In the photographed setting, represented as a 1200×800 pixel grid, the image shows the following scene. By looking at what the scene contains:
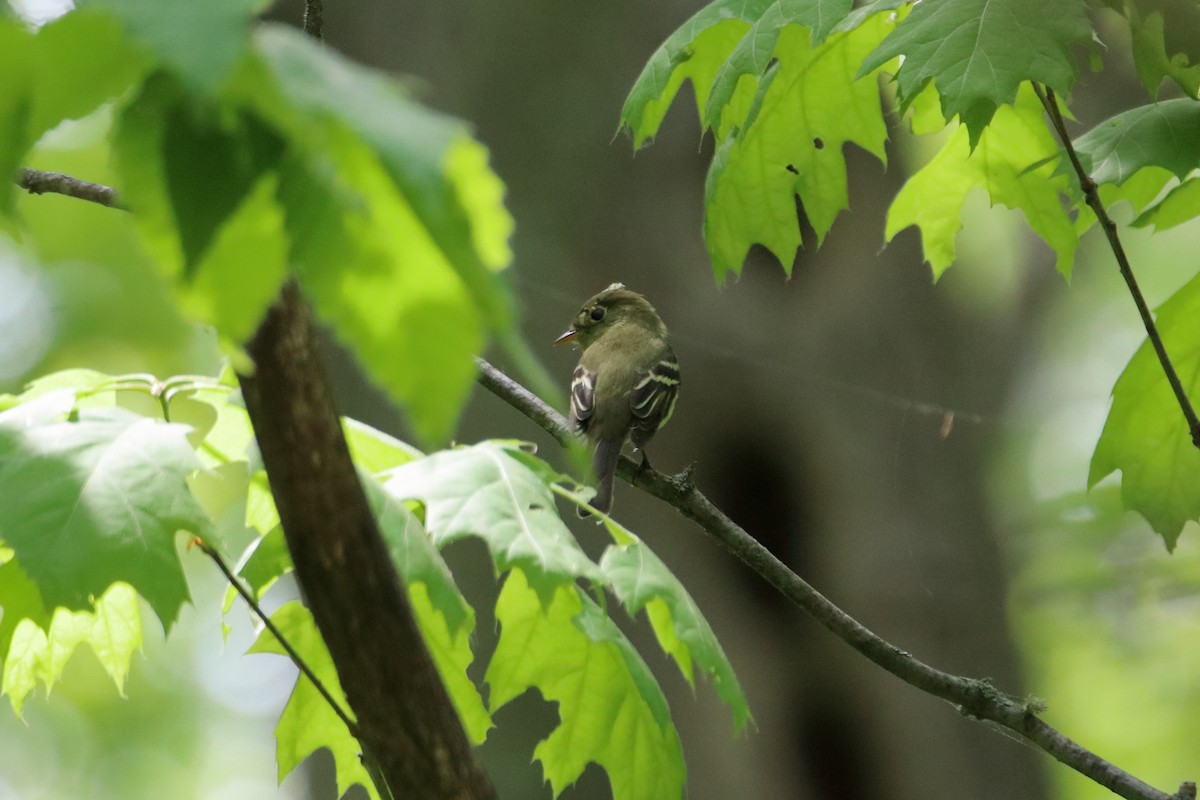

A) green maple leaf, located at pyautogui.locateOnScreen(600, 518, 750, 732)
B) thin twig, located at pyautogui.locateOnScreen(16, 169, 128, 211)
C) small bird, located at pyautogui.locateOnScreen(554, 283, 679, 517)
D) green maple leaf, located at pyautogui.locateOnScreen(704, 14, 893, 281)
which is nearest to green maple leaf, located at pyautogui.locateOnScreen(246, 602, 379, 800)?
green maple leaf, located at pyautogui.locateOnScreen(600, 518, 750, 732)

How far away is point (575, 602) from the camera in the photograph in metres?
1.66

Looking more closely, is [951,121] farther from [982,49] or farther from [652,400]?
[652,400]

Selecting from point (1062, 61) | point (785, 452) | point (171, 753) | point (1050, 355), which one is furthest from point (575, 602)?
point (171, 753)

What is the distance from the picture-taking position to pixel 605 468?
145 inches

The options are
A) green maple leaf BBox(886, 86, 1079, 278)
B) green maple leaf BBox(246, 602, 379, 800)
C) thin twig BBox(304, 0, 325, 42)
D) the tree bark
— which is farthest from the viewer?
green maple leaf BBox(886, 86, 1079, 278)

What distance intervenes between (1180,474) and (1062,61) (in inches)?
34.0

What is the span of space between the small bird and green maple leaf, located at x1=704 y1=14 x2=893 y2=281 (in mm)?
1337

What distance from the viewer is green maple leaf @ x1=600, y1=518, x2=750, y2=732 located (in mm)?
1560

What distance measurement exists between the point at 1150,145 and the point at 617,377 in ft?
8.21

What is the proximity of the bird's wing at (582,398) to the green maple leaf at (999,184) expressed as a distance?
1.73 m

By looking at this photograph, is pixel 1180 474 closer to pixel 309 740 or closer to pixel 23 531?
pixel 309 740

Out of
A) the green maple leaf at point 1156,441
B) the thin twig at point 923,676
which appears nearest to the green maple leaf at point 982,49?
the green maple leaf at point 1156,441

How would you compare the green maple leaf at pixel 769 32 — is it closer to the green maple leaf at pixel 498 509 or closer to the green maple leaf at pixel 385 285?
the green maple leaf at pixel 498 509

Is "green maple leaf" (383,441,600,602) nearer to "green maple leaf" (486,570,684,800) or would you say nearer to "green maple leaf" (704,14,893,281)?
"green maple leaf" (486,570,684,800)
